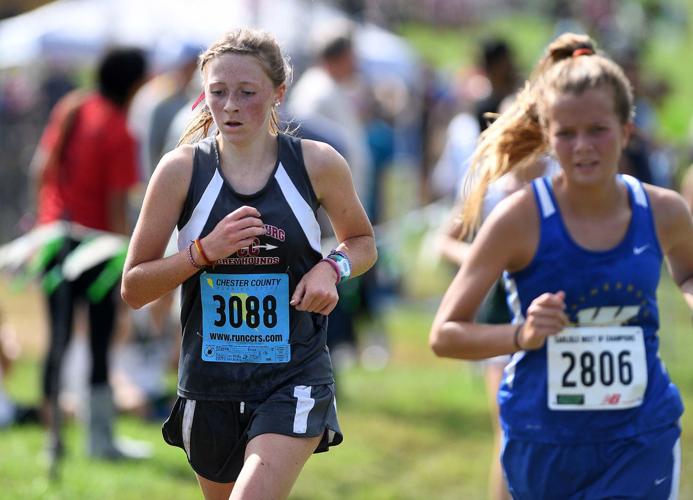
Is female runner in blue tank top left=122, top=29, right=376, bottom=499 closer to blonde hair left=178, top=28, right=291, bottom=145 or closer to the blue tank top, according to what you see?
blonde hair left=178, top=28, right=291, bottom=145

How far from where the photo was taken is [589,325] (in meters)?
3.77

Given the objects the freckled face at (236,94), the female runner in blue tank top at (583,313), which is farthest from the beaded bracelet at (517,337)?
the freckled face at (236,94)

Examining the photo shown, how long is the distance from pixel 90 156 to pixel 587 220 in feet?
13.9

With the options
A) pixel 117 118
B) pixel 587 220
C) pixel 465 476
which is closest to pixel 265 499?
pixel 587 220

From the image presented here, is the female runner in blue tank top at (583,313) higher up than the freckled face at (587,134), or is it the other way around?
the freckled face at (587,134)

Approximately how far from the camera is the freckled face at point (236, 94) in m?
3.70

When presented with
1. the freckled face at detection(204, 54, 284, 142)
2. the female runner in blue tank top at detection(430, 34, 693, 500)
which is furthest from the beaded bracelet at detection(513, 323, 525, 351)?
the freckled face at detection(204, 54, 284, 142)

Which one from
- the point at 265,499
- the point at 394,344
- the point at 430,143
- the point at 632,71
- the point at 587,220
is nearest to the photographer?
the point at 265,499

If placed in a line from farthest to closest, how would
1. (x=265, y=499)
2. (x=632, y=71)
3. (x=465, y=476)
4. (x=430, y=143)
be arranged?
(x=430, y=143)
(x=632, y=71)
(x=465, y=476)
(x=265, y=499)

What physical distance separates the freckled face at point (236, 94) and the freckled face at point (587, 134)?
0.87m

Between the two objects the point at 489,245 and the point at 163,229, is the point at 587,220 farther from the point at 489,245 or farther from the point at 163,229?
the point at 163,229

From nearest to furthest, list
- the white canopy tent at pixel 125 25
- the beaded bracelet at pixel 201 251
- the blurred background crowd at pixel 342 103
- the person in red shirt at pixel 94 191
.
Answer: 1. the beaded bracelet at pixel 201 251
2. the person in red shirt at pixel 94 191
3. the blurred background crowd at pixel 342 103
4. the white canopy tent at pixel 125 25

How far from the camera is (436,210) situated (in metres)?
10.7

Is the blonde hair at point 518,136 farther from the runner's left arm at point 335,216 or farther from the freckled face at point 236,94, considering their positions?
the freckled face at point 236,94
